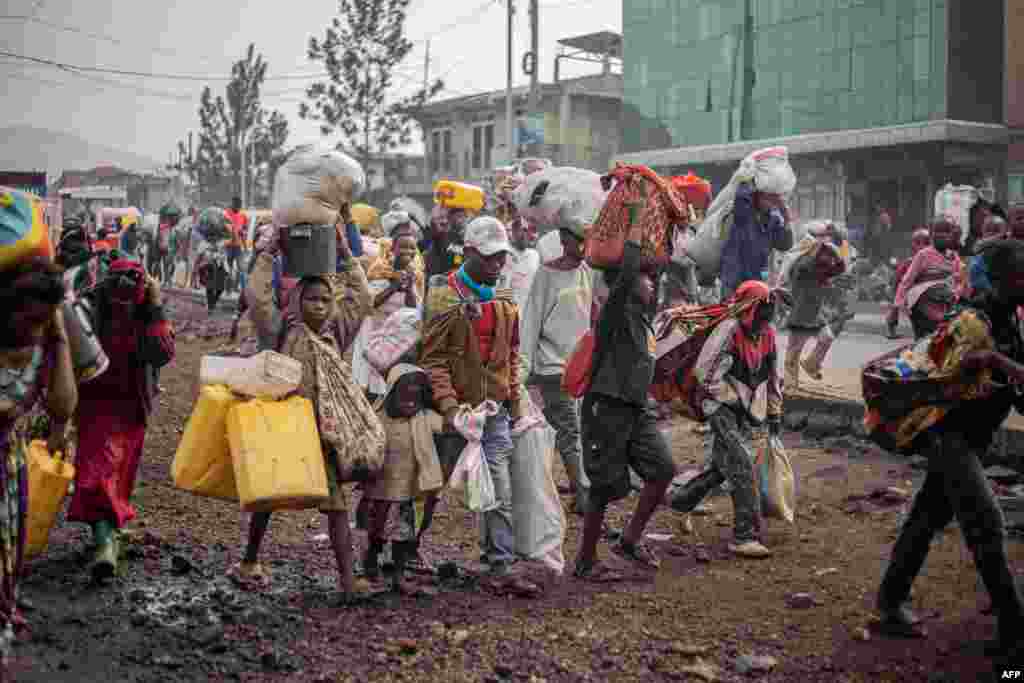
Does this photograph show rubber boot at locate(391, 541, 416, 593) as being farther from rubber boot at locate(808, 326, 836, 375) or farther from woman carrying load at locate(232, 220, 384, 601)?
rubber boot at locate(808, 326, 836, 375)

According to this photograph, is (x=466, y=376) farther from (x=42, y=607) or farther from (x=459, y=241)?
(x=459, y=241)

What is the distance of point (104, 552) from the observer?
18.0 ft

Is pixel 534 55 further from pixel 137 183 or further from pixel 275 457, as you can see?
pixel 137 183

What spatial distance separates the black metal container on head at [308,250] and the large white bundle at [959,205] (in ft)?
21.4

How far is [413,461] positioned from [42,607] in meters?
1.83

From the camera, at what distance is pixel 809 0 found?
33062 millimetres

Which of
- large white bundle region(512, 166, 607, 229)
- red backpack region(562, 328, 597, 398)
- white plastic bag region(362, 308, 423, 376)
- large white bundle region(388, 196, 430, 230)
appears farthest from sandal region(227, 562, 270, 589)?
large white bundle region(388, 196, 430, 230)

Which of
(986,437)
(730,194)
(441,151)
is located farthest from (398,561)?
(441,151)

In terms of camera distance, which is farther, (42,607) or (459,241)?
(459,241)

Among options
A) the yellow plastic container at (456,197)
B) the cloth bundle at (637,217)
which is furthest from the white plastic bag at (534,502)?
the yellow plastic container at (456,197)

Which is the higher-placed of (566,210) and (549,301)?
(566,210)

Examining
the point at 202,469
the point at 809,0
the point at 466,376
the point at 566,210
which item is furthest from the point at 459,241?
the point at 809,0

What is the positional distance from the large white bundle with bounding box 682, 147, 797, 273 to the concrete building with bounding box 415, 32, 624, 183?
34.5m

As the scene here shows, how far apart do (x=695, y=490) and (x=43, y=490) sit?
12.2ft
